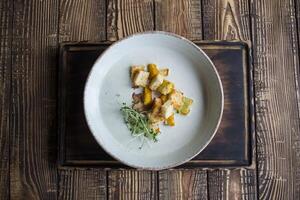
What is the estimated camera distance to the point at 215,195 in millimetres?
949

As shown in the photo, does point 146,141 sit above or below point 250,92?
below

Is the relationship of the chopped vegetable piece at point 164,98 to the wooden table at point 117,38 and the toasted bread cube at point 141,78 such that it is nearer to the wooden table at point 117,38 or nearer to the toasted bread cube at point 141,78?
the toasted bread cube at point 141,78

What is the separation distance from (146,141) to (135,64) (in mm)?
177

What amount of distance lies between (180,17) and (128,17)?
0.13 meters

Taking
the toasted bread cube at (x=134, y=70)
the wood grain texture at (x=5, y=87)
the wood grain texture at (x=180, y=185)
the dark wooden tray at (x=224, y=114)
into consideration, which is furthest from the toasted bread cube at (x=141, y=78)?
the wood grain texture at (x=5, y=87)

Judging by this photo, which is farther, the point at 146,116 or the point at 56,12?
the point at 56,12

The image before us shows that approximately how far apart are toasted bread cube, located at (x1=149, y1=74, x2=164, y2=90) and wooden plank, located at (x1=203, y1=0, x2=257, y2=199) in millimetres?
189

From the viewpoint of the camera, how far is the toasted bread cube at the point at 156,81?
2.84ft

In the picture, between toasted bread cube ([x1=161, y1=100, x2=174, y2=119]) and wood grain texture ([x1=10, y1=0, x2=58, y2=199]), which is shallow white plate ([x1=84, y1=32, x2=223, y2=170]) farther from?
wood grain texture ([x1=10, y1=0, x2=58, y2=199])

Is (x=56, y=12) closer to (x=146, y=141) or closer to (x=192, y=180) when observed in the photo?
(x=146, y=141)

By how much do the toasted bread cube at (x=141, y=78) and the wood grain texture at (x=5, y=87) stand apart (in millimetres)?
329

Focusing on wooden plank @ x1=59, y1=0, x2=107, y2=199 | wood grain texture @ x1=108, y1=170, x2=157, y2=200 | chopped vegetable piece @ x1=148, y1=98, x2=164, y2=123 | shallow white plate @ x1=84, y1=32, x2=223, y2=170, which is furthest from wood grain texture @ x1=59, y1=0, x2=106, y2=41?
wood grain texture @ x1=108, y1=170, x2=157, y2=200

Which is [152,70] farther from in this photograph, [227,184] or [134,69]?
[227,184]

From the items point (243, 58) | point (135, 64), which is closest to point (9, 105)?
point (135, 64)
